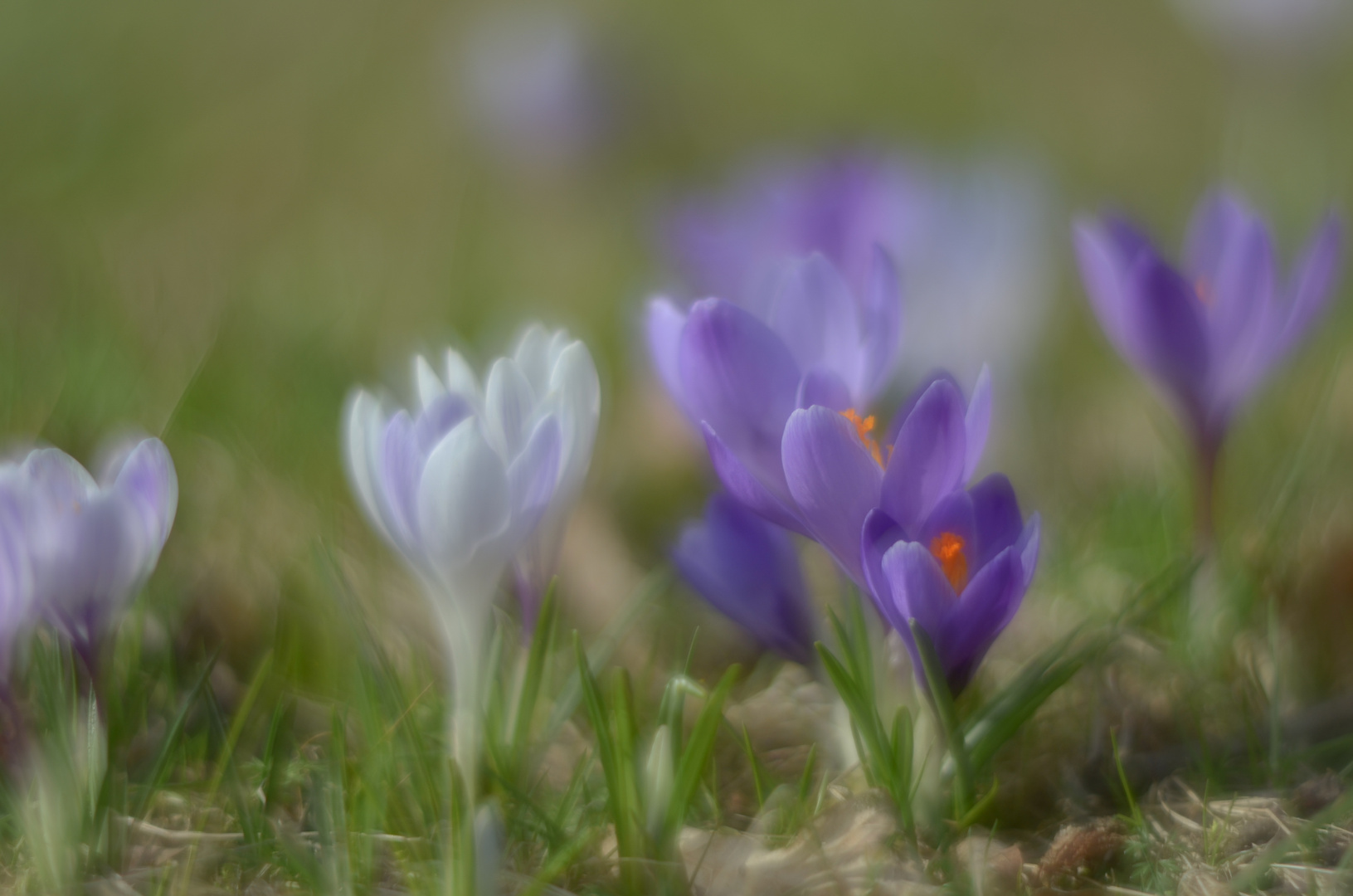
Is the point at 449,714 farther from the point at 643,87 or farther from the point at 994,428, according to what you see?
the point at 643,87

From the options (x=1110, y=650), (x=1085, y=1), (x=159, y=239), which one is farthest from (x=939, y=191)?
(x=1085, y=1)

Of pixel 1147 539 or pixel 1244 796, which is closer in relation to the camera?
pixel 1244 796

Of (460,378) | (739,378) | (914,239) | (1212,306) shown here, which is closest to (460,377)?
(460,378)

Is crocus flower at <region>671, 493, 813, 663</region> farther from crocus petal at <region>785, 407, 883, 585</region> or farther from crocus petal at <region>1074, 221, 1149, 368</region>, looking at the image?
crocus petal at <region>1074, 221, 1149, 368</region>

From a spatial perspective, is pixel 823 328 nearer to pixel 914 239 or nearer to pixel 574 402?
pixel 574 402

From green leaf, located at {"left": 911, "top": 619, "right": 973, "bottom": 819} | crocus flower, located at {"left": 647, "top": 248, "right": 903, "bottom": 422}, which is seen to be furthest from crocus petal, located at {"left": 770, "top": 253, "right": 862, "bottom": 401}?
green leaf, located at {"left": 911, "top": 619, "right": 973, "bottom": 819}

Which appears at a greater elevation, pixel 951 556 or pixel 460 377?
pixel 460 377
